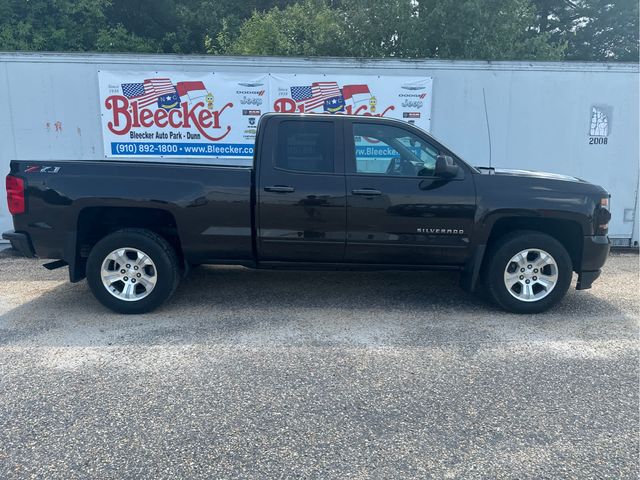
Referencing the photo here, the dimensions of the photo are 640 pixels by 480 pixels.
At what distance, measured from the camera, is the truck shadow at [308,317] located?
438cm

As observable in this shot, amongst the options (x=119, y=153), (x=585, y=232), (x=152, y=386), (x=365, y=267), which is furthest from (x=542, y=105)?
(x=152, y=386)

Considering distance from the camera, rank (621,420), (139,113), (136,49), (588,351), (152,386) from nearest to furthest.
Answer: (621,420), (152,386), (588,351), (139,113), (136,49)

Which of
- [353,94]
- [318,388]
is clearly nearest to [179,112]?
[353,94]

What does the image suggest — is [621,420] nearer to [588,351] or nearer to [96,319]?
[588,351]

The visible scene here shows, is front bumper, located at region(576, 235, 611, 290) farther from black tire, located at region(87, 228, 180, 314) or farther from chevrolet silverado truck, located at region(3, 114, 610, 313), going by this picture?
black tire, located at region(87, 228, 180, 314)

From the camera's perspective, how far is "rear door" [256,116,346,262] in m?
4.82

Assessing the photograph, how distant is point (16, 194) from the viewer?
4785mm

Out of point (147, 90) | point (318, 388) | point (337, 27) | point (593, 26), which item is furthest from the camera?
point (593, 26)

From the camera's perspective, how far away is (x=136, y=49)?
16.2 m

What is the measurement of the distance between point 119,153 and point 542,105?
6.42 meters

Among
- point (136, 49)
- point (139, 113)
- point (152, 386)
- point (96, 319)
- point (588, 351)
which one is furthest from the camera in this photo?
point (136, 49)

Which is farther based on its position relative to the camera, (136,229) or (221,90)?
(221,90)

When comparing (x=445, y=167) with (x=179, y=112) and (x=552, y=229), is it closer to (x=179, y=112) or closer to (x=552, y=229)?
(x=552, y=229)

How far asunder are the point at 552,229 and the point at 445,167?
4.60 ft
